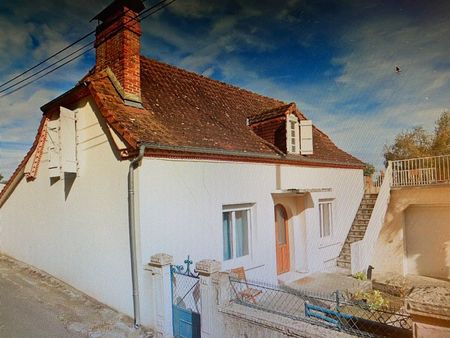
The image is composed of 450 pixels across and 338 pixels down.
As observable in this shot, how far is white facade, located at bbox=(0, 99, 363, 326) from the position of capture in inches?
257

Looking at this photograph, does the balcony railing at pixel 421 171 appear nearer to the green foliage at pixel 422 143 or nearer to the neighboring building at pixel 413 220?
the neighboring building at pixel 413 220

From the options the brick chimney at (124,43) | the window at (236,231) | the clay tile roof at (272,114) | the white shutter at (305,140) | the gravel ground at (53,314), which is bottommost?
the gravel ground at (53,314)

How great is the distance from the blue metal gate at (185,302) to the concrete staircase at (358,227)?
797 cm

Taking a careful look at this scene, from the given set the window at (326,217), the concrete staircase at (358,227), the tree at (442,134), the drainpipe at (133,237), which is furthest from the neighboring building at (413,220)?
the drainpipe at (133,237)

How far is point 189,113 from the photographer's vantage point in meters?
8.92

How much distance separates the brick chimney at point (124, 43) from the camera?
24.9ft

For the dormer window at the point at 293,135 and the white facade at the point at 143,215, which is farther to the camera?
the dormer window at the point at 293,135

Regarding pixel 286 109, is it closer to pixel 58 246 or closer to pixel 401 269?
pixel 58 246

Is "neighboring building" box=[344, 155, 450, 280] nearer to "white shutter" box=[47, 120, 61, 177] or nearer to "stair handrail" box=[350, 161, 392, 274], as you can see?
"stair handrail" box=[350, 161, 392, 274]

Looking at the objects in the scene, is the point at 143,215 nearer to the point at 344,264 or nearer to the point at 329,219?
the point at 329,219

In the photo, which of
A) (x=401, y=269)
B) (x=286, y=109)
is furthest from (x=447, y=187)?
(x=286, y=109)

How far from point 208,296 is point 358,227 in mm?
10055

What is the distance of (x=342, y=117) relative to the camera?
11586 millimetres

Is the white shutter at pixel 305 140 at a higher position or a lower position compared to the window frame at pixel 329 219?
higher
